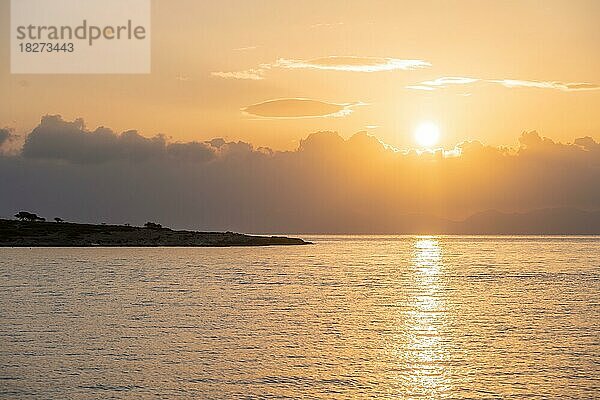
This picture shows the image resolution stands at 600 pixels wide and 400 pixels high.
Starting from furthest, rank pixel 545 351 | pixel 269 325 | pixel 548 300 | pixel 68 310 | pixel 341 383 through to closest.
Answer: pixel 548 300 < pixel 68 310 < pixel 269 325 < pixel 545 351 < pixel 341 383

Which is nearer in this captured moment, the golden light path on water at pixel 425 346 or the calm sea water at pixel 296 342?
the calm sea water at pixel 296 342

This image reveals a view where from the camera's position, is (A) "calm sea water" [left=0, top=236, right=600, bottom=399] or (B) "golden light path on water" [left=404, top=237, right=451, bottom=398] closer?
(A) "calm sea water" [left=0, top=236, right=600, bottom=399]

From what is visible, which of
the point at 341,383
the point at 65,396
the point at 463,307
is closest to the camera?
the point at 65,396

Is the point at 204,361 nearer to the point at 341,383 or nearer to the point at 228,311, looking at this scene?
the point at 341,383

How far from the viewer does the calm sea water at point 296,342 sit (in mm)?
35344

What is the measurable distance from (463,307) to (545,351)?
26.6 m

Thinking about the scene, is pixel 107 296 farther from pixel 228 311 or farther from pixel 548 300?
pixel 548 300

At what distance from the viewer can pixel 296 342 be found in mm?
48250

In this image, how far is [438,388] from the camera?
3503cm

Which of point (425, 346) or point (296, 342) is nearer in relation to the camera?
point (425, 346)

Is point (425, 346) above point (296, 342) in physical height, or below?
below

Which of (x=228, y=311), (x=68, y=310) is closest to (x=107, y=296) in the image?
(x=68, y=310)

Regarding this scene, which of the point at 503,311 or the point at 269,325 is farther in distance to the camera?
the point at 503,311

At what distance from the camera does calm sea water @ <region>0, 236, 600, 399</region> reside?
35.3 m
